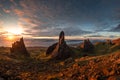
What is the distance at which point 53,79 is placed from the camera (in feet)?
191

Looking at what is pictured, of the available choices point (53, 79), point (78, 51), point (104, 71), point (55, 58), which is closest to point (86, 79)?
point (104, 71)

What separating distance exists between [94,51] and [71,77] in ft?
255

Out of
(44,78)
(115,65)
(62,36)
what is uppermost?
(62,36)

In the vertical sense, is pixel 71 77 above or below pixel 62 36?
below

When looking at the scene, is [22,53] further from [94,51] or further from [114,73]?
[114,73]

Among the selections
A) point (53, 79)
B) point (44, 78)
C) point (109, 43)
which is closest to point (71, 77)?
point (53, 79)

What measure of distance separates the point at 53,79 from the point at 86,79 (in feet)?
38.1

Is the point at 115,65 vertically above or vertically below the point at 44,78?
above

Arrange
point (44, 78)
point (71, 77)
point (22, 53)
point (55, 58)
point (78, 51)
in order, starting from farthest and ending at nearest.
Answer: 1. point (22, 53)
2. point (78, 51)
3. point (55, 58)
4. point (44, 78)
5. point (71, 77)

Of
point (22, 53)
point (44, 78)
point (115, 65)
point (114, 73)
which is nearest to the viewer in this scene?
point (114, 73)

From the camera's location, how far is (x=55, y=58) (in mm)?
113500

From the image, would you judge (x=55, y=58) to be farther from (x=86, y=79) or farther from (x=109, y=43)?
(x=86, y=79)

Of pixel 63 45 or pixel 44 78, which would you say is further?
pixel 63 45

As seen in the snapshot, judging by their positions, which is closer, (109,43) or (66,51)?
(66,51)
